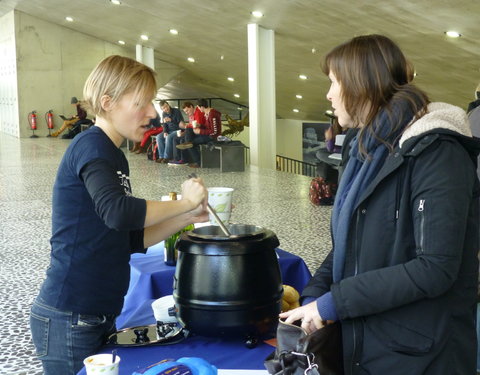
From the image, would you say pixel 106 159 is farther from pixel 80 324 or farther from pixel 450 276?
pixel 450 276

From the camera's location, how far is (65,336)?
5.18ft

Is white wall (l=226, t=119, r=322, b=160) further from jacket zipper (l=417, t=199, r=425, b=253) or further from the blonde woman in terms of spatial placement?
A: jacket zipper (l=417, t=199, r=425, b=253)

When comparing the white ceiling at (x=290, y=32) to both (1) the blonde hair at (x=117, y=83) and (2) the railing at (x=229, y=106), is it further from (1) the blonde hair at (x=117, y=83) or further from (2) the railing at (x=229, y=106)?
(1) the blonde hair at (x=117, y=83)

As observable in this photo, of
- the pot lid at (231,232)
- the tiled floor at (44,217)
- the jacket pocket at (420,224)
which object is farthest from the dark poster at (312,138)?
the jacket pocket at (420,224)

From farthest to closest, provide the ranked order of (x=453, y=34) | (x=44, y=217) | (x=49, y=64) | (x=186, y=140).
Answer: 1. (x=49, y=64)
2. (x=186, y=140)
3. (x=453, y=34)
4. (x=44, y=217)

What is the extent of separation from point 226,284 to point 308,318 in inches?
8.6

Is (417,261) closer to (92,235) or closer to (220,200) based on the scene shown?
(92,235)


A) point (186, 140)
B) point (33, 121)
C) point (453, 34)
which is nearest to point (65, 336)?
point (453, 34)

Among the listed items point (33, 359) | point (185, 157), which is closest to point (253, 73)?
point (185, 157)

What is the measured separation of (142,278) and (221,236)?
863 mm

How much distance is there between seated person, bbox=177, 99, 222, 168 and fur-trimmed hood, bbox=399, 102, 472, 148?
1001 centimetres

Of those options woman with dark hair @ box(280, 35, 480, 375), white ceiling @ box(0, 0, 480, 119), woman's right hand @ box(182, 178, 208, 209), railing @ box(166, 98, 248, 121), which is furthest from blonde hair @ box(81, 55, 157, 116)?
railing @ box(166, 98, 248, 121)

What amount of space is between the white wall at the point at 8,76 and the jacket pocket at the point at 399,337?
70.8ft

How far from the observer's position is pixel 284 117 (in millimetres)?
24719
